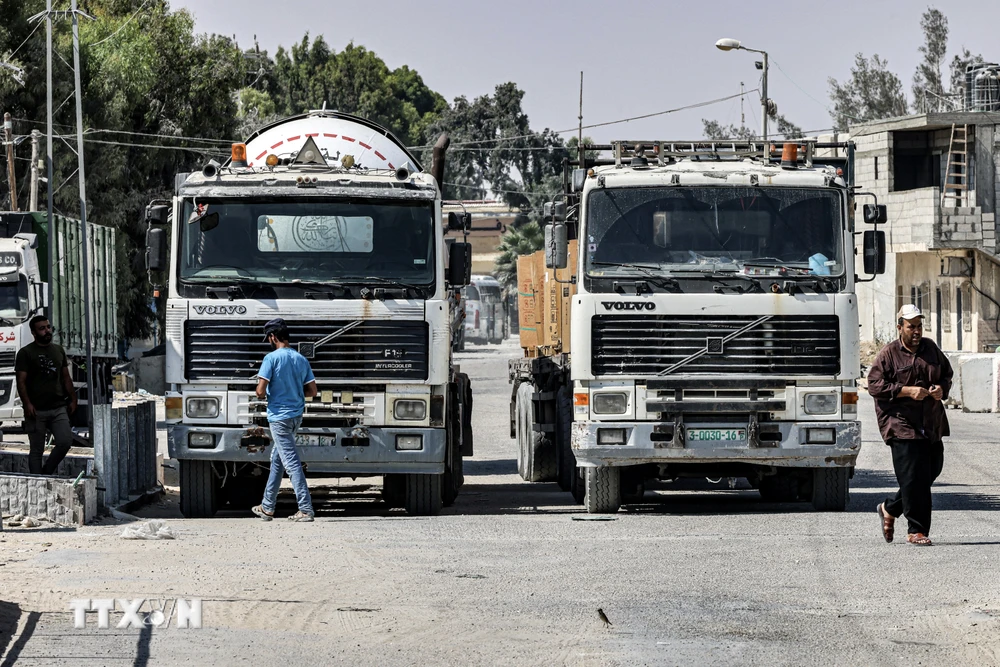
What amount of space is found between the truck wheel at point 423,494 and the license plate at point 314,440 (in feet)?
2.99

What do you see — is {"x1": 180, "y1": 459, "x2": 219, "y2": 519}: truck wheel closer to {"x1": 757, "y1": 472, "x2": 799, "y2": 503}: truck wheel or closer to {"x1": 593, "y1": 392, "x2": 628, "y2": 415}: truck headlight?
{"x1": 593, "y1": 392, "x2": 628, "y2": 415}: truck headlight

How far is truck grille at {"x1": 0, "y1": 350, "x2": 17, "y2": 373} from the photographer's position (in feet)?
72.6

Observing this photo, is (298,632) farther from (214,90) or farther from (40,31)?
(214,90)

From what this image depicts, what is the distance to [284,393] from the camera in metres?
13.2

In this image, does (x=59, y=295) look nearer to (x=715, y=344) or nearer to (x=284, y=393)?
(x=284, y=393)

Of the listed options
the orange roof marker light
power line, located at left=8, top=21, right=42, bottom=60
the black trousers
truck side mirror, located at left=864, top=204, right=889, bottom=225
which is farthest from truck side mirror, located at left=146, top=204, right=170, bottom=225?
power line, located at left=8, top=21, right=42, bottom=60

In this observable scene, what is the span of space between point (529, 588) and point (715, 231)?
4.95 meters

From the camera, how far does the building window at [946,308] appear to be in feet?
151

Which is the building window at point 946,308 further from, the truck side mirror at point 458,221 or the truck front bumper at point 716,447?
the truck front bumper at point 716,447

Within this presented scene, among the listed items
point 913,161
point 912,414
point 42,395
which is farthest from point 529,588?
point 913,161

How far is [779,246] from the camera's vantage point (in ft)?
45.2

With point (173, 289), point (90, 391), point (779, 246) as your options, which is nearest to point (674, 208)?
point (779, 246)

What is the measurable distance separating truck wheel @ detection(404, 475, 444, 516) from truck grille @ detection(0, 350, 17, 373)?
32.2ft

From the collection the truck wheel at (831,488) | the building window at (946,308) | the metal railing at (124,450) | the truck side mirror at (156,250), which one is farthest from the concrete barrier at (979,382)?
the truck side mirror at (156,250)
